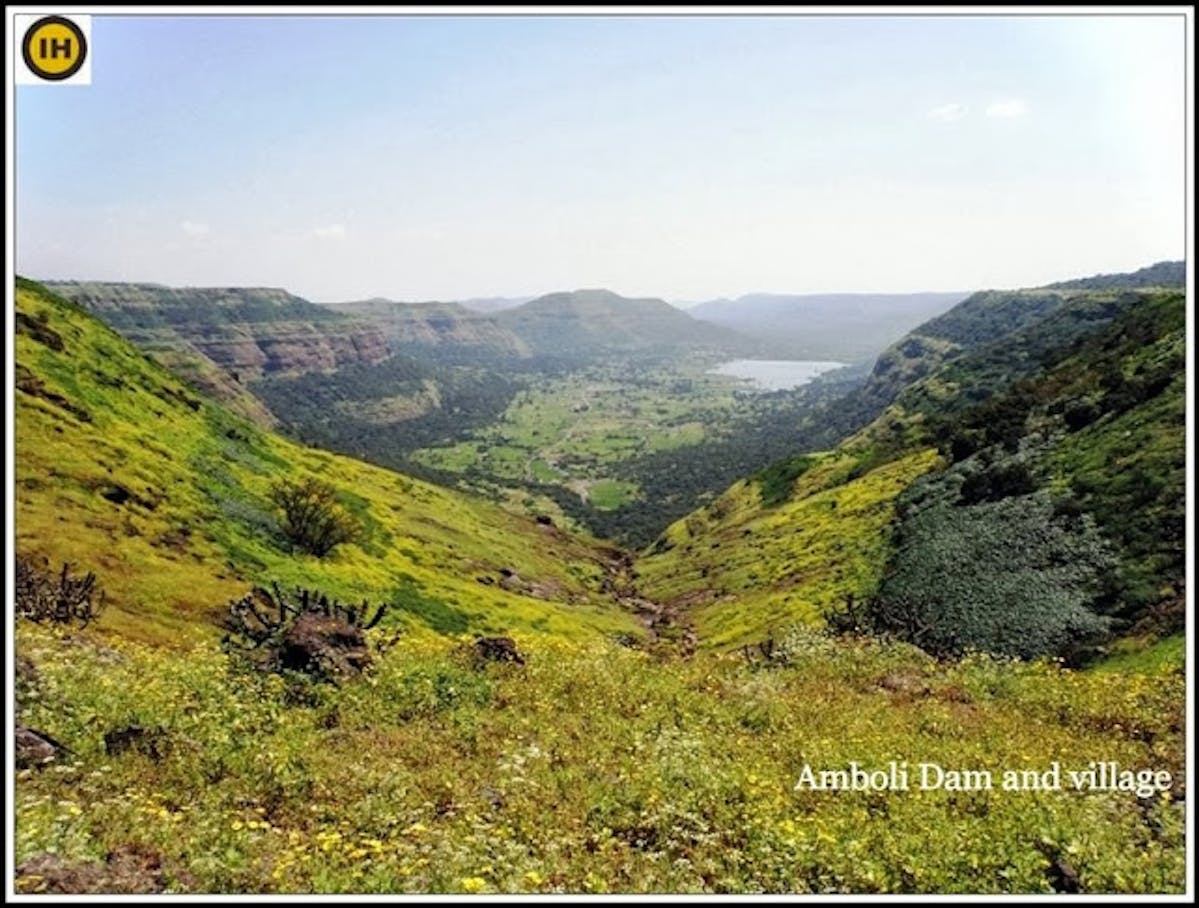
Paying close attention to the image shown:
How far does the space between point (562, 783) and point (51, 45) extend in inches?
619

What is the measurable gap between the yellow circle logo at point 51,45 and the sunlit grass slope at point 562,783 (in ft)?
37.3

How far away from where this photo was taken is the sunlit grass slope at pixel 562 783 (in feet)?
38.1

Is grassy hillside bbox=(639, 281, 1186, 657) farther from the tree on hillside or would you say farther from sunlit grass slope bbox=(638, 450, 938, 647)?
the tree on hillside

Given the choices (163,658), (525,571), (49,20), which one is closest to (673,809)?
(163,658)

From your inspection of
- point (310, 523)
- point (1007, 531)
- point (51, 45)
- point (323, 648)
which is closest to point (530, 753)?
point (323, 648)

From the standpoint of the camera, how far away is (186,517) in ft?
156

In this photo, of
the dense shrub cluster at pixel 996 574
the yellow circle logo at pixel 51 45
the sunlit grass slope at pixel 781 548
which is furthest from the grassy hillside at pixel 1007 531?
the yellow circle logo at pixel 51 45

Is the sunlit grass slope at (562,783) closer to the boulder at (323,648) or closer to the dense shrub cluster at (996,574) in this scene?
the boulder at (323,648)

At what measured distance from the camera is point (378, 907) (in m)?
9.62

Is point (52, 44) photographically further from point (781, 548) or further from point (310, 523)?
point (781, 548)

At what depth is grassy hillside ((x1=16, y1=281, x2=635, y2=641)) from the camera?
35.1 metres

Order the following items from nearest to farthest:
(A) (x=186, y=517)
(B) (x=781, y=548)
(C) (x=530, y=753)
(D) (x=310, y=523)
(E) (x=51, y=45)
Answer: (E) (x=51, y=45)
(C) (x=530, y=753)
(A) (x=186, y=517)
(D) (x=310, y=523)
(B) (x=781, y=548)

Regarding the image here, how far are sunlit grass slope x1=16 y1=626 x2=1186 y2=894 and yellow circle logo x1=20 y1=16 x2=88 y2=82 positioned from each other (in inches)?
447

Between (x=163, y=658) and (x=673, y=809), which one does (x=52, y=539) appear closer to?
(x=163, y=658)
